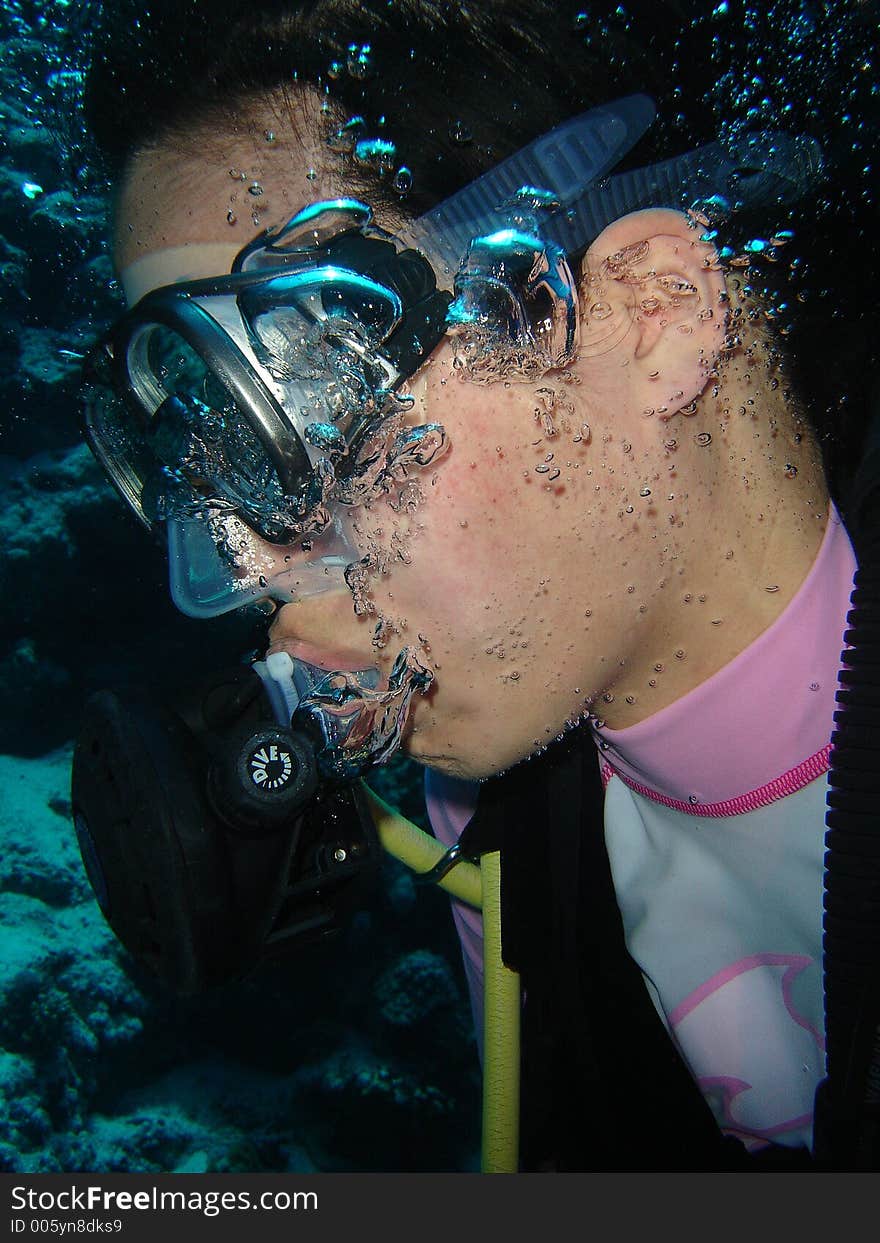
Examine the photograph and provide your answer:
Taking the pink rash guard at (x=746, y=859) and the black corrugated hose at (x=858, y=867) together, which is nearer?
the black corrugated hose at (x=858, y=867)

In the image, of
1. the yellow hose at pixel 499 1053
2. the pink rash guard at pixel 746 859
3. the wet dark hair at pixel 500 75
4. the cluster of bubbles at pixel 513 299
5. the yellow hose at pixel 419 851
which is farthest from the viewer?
the yellow hose at pixel 419 851

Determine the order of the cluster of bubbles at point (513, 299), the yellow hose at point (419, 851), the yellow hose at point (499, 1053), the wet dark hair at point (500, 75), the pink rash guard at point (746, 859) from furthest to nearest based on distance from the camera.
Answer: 1. the yellow hose at point (419, 851)
2. the yellow hose at point (499, 1053)
3. the pink rash guard at point (746, 859)
4. the cluster of bubbles at point (513, 299)
5. the wet dark hair at point (500, 75)

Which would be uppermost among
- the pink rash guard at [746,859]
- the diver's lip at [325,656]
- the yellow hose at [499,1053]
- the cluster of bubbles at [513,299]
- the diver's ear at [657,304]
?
the cluster of bubbles at [513,299]

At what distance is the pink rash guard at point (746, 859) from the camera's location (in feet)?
4.66

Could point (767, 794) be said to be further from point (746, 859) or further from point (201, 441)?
point (201, 441)

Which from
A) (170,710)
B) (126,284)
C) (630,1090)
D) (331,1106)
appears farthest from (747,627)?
(331,1106)

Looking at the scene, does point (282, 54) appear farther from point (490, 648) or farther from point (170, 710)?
point (170, 710)

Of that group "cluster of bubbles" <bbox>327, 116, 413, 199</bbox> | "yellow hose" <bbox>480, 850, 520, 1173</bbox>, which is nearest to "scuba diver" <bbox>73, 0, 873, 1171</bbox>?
"cluster of bubbles" <bbox>327, 116, 413, 199</bbox>

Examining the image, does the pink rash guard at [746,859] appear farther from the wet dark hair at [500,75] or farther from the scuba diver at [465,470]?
the wet dark hair at [500,75]

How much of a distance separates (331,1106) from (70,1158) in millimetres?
1875

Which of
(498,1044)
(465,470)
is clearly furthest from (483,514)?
(498,1044)

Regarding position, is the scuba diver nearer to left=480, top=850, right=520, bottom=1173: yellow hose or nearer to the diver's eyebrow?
the diver's eyebrow

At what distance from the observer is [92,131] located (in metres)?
1.38

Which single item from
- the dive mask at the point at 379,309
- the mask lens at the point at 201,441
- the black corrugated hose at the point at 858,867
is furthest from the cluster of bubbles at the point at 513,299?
the black corrugated hose at the point at 858,867
